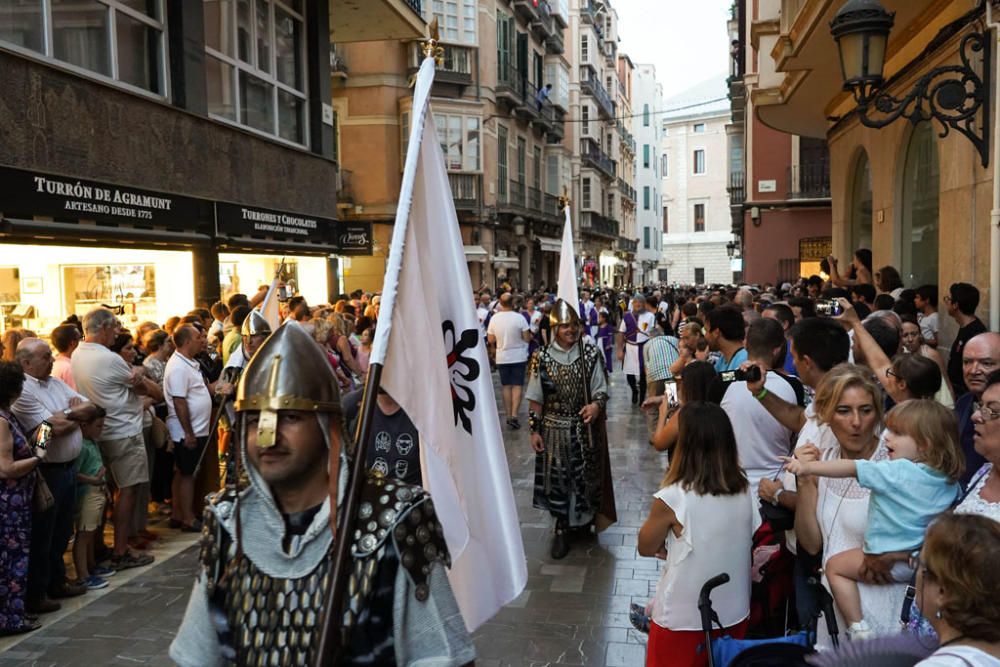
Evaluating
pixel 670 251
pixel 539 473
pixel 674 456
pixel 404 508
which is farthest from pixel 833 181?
pixel 670 251

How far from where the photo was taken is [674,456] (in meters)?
3.80

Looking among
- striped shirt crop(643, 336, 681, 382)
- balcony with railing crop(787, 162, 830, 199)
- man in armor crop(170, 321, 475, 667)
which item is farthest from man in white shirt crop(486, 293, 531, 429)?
balcony with railing crop(787, 162, 830, 199)

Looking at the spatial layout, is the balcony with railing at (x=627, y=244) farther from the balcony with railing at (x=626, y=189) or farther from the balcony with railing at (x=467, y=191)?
the balcony with railing at (x=467, y=191)

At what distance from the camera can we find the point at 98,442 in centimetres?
668

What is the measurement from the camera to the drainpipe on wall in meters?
6.41

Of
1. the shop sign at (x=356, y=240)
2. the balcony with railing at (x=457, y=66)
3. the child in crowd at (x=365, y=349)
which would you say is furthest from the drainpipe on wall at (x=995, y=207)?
the balcony with railing at (x=457, y=66)

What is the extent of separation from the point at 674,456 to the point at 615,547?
346cm

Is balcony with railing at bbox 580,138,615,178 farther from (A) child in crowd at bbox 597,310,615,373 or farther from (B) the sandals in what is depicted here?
(B) the sandals

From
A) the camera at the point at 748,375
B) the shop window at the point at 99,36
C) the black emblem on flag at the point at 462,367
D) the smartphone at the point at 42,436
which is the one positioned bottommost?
the smartphone at the point at 42,436

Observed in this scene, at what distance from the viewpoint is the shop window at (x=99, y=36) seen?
28.3ft

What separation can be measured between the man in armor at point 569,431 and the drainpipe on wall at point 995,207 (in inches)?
126

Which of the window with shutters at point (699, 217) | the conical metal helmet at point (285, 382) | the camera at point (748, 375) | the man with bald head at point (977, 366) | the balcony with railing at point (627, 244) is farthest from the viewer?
the window with shutters at point (699, 217)

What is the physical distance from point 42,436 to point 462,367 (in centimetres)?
379

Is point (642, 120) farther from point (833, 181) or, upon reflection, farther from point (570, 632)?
point (570, 632)
